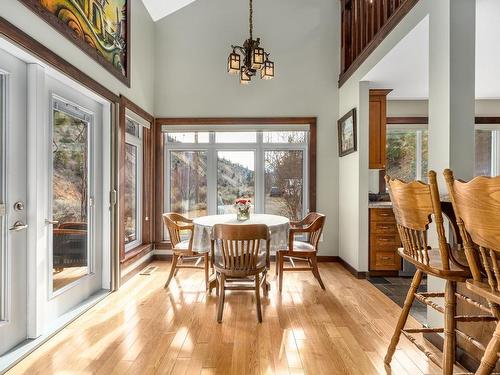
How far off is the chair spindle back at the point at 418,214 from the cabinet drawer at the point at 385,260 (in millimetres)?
2210

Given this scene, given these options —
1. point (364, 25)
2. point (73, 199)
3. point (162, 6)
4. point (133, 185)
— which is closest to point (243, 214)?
point (73, 199)

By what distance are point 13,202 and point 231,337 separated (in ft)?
6.02

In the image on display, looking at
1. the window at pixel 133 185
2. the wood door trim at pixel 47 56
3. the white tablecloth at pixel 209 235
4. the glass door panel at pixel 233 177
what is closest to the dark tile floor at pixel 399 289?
the white tablecloth at pixel 209 235

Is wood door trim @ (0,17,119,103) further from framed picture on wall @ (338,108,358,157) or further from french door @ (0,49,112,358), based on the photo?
framed picture on wall @ (338,108,358,157)

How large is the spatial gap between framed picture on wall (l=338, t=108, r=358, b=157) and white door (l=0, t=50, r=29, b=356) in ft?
11.2

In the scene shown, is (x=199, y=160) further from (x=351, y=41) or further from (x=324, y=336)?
(x=324, y=336)

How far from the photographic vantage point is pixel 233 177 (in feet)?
16.0

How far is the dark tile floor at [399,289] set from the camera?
2.79 m

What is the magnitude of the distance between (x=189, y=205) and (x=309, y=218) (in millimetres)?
1989

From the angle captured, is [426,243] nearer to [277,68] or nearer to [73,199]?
[73,199]

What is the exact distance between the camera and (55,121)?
264 centimetres

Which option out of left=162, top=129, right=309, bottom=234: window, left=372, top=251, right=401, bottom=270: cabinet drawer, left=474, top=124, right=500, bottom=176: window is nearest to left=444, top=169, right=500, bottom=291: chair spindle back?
left=372, top=251, right=401, bottom=270: cabinet drawer

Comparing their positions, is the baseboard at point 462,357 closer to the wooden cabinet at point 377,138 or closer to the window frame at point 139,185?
the wooden cabinet at point 377,138

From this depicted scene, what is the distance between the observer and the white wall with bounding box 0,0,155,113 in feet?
6.71
